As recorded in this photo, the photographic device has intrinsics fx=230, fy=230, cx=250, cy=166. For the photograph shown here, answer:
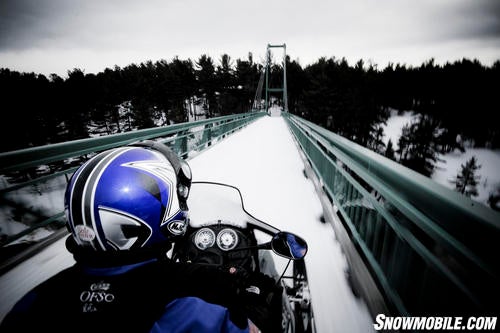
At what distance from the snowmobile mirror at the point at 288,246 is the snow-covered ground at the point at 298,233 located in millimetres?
889

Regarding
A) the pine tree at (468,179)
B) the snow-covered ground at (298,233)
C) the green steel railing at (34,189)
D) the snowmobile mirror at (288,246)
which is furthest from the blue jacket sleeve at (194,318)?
the pine tree at (468,179)

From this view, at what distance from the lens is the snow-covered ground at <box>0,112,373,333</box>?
186 cm

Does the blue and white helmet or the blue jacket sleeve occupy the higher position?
the blue and white helmet

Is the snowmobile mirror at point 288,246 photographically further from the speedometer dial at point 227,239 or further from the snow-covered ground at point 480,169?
the snow-covered ground at point 480,169

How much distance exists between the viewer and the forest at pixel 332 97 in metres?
43.9

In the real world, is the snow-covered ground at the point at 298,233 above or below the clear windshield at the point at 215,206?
below

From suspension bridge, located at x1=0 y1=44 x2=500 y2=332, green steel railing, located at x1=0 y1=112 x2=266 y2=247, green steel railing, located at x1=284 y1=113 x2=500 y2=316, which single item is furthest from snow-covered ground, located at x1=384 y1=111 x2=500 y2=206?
green steel railing, located at x1=0 y1=112 x2=266 y2=247

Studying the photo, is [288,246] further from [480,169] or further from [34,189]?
[480,169]

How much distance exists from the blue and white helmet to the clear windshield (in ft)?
1.53

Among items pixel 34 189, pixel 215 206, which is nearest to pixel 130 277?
pixel 215 206

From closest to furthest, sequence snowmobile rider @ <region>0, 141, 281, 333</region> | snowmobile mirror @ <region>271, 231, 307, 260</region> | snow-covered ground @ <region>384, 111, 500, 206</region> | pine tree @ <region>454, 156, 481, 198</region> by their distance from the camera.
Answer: snowmobile rider @ <region>0, 141, 281, 333</region>
snowmobile mirror @ <region>271, 231, 307, 260</region>
pine tree @ <region>454, 156, 481, 198</region>
snow-covered ground @ <region>384, 111, 500, 206</region>

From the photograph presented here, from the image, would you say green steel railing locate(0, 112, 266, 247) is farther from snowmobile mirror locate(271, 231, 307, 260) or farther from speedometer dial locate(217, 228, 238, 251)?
snowmobile mirror locate(271, 231, 307, 260)

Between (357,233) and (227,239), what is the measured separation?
1477 mm

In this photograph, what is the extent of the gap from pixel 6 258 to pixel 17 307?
2545mm
